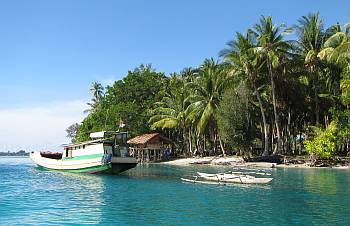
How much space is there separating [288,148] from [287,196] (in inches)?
1466

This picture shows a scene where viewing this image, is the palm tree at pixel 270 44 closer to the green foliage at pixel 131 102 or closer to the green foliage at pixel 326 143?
the green foliage at pixel 326 143

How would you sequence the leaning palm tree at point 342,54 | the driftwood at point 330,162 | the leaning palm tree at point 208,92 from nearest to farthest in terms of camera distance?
the leaning palm tree at point 342,54 → the driftwood at point 330,162 → the leaning palm tree at point 208,92

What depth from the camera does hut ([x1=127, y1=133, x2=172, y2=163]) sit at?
64750 millimetres

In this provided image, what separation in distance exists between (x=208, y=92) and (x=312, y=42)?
49.9ft

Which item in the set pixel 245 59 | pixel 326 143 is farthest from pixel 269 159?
pixel 245 59

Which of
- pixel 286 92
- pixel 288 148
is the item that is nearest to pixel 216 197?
pixel 286 92

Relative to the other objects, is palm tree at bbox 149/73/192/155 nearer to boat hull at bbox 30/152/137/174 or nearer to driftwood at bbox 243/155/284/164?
driftwood at bbox 243/155/284/164

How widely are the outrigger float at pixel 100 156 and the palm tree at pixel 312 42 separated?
24.9 m

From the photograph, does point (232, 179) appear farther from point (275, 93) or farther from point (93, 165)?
point (275, 93)

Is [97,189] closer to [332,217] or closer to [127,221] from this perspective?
[127,221]

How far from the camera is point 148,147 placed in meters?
64.9

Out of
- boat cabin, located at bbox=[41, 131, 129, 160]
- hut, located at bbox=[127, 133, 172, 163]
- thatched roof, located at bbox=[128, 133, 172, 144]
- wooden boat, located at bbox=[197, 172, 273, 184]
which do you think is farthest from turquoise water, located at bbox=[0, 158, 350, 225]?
hut, located at bbox=[127, 133, 172, 163]

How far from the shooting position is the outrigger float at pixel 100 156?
3609cm

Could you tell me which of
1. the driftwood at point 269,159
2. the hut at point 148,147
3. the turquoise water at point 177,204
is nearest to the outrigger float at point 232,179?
the turquoise water at point 177,204
